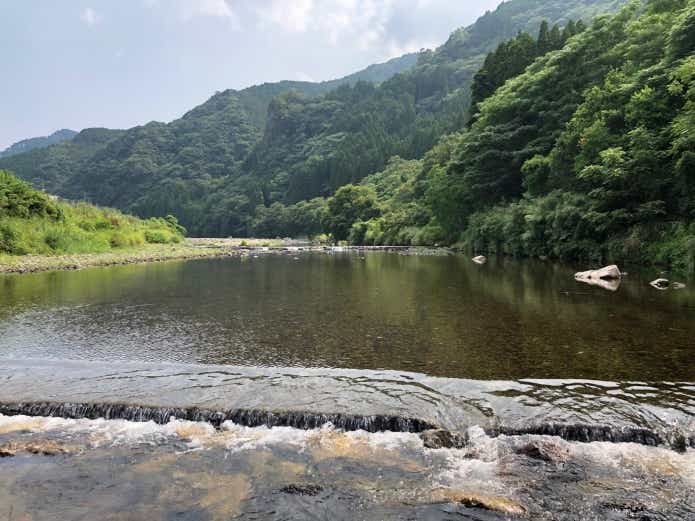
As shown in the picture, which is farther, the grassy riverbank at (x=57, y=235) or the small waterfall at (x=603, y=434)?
the grassy riverbank at (x=57, y=235)

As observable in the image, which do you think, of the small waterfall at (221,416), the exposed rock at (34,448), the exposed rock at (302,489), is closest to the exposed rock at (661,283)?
the small waterfall at (221,416)

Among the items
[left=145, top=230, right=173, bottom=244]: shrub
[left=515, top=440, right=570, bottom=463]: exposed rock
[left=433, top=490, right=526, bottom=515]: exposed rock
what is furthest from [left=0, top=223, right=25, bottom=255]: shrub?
[left=515, top=440, right=570, bottom=463]: exposed rock

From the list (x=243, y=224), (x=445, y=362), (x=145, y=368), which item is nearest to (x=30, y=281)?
(x=145, y=368)

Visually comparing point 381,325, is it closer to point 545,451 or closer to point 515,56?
point 545,451

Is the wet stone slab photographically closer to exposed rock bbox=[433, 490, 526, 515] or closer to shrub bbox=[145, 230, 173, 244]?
exposed rock bbox=[433, 490, 526, 515]

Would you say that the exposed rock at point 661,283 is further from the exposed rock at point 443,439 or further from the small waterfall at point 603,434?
the exposed rock at point 443,439

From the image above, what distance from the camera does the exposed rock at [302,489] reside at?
6508 mm

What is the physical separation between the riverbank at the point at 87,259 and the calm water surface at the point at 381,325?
26.5 ft

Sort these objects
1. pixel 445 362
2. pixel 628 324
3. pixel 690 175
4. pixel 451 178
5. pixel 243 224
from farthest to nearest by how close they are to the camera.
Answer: pixel 243 224 → pixel 451 178 → pixel 690 175 → pixel 628 324 → pixel 445 362

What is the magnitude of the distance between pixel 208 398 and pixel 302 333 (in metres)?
5.38

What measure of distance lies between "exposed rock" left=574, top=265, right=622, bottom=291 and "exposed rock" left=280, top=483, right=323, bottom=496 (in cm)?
1986

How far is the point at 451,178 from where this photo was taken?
58625 mm

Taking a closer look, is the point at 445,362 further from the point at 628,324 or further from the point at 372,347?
the point at 628,324

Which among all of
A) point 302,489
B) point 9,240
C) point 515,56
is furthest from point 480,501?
point 515,56
